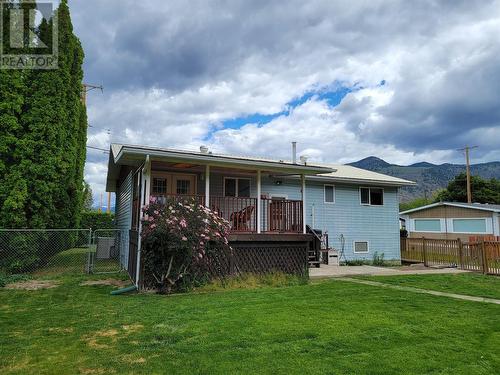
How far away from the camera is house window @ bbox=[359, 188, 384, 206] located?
16.4 metres

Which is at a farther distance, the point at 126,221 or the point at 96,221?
the point at 96,221

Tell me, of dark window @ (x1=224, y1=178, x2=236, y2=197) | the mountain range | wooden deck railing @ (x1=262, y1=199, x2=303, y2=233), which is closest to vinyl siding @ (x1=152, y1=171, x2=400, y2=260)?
dark window @ (x1=224, y1=178, x2=236, y2=197)

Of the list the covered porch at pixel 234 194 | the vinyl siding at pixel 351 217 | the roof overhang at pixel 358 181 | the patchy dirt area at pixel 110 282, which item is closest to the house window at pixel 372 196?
the vinyl siding at pixel 351 217

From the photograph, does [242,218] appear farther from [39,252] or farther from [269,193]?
[39,252]

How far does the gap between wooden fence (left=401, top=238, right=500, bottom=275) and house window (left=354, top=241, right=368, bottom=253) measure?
2.20m

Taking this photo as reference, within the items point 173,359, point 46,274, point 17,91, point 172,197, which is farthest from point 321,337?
point 17,91

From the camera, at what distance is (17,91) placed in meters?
11.0

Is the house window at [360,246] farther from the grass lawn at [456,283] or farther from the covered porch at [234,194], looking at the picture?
the grass lawn at [456,283]

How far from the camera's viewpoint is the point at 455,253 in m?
13.9

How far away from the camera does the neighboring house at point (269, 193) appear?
1011 cm

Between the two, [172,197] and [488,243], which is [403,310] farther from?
[488,243]

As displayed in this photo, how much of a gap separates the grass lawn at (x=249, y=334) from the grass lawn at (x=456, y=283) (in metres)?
1.56

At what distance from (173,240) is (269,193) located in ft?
21.7

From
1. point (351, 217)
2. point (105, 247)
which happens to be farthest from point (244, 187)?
point (105, 247)
